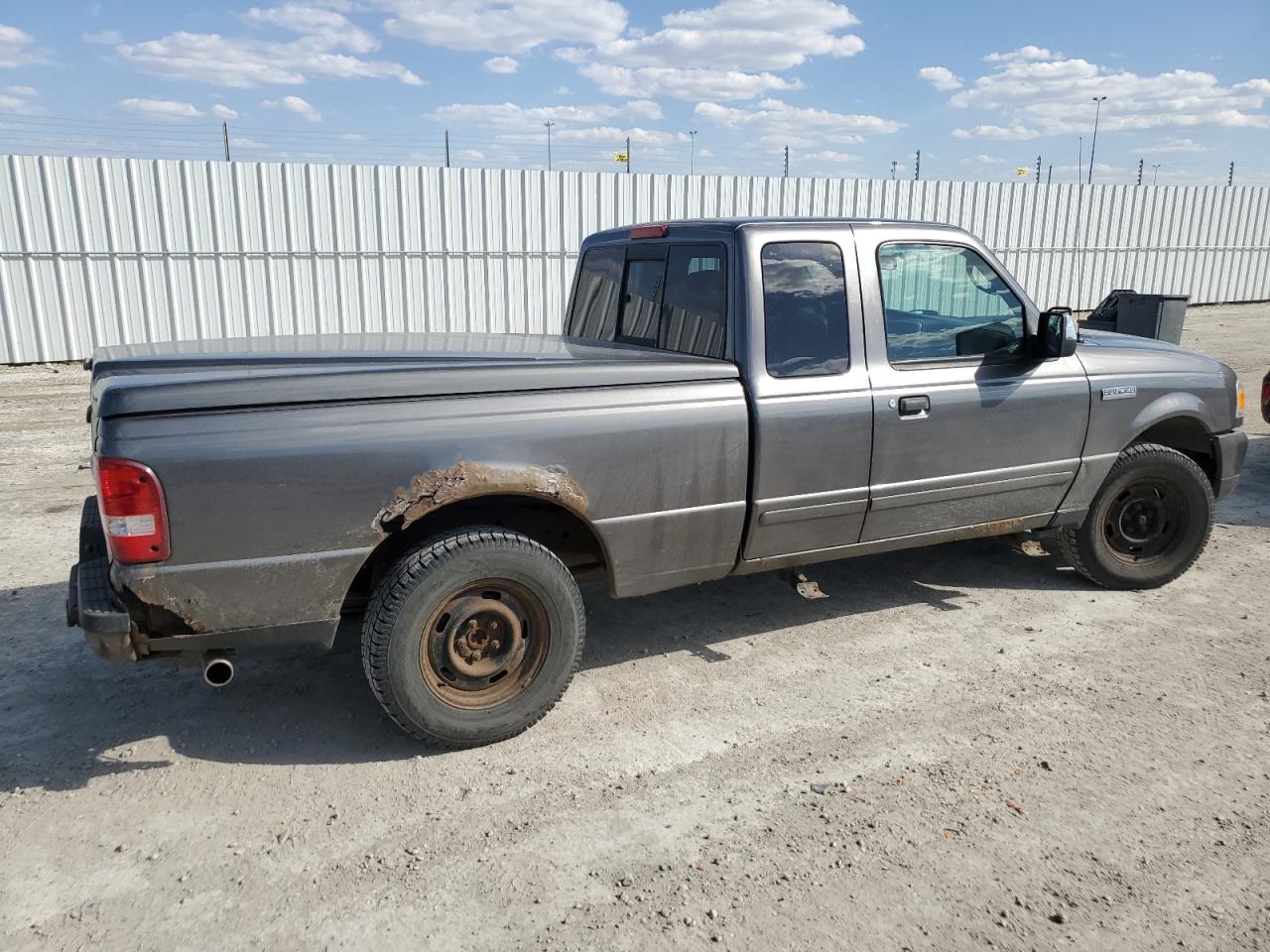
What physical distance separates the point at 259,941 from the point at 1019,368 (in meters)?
4.03

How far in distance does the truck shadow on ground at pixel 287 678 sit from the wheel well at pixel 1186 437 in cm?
94

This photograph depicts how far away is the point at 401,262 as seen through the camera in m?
15.0

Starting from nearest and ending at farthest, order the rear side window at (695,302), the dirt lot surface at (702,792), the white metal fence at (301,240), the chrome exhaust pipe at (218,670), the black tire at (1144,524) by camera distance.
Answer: the dirt lot surface at (702,792) < the chrome exhaust pipe at (218,670) < the rear side window at (695,302) < the black tire at (1144,524) < the white metal fence at (301,240)

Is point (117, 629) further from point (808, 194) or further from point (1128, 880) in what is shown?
point (808, 194)

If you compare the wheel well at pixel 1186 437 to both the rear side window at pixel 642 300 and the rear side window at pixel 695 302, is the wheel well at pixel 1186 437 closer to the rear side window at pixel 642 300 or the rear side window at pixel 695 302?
the rear side window at pixel 695 302

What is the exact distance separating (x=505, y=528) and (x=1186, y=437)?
161 inches

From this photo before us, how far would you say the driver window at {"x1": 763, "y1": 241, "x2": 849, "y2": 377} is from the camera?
4113 mm

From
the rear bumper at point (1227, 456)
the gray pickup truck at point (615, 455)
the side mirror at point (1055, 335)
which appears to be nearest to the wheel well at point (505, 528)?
the gray pickup truck at point (615, 455)

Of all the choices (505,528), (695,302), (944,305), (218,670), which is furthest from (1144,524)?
(218,670)

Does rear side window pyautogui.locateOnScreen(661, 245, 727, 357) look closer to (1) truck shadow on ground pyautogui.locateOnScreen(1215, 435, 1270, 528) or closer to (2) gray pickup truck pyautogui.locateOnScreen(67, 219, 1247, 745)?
(2) gray pickup truck pyautogui.locateOnScreen(67, 219, 1247, 745)

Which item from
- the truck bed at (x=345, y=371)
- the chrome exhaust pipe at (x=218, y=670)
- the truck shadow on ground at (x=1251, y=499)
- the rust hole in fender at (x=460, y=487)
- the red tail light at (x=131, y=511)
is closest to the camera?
the red tail light at (x=131, y=511)

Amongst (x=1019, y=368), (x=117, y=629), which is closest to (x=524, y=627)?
(x=117, y=629)

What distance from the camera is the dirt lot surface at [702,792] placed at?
2.76 meters

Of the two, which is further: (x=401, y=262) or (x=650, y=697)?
(x=401, y=262)
